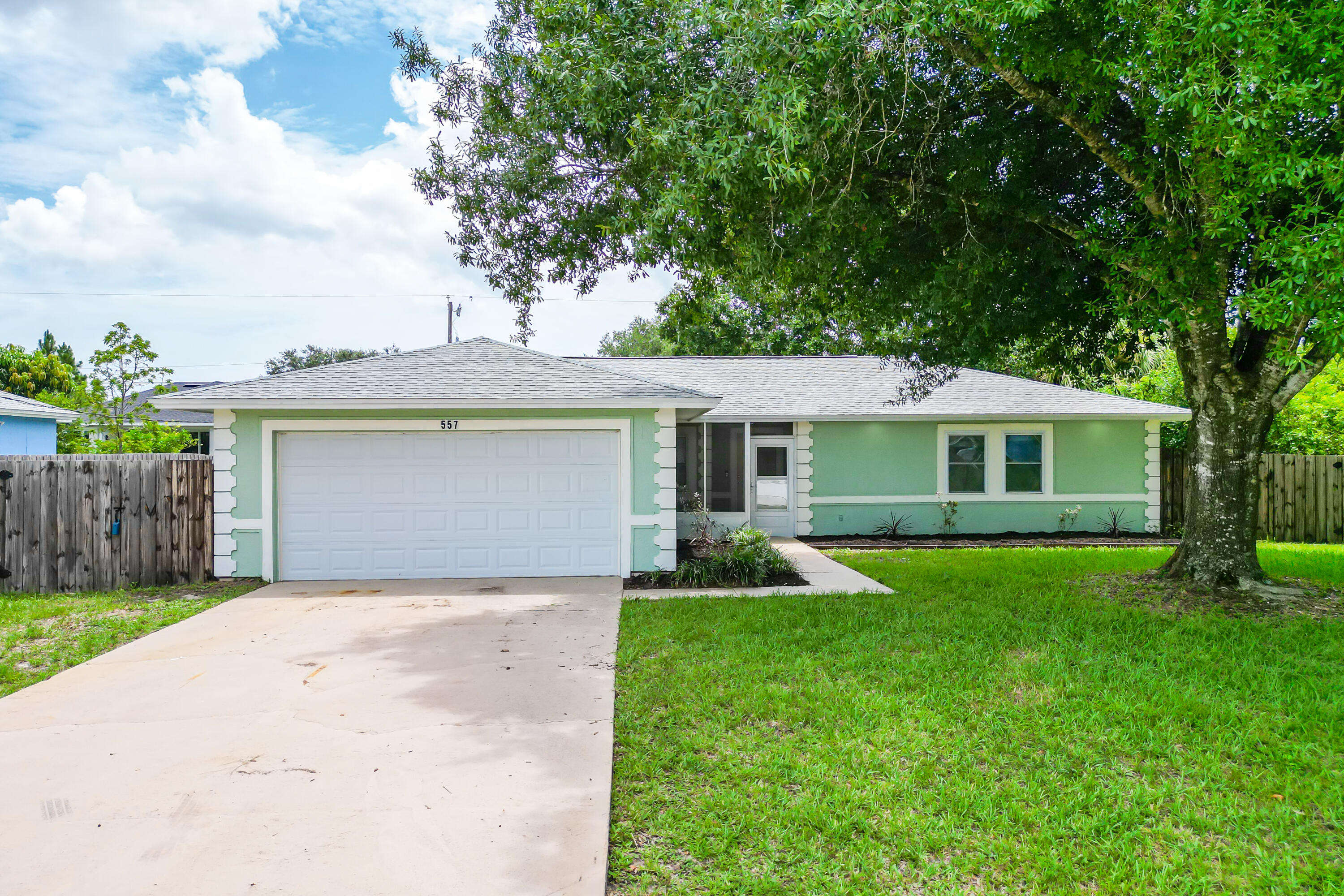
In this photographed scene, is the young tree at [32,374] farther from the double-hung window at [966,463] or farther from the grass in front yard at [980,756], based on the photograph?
the grass in front yard at [980,756]

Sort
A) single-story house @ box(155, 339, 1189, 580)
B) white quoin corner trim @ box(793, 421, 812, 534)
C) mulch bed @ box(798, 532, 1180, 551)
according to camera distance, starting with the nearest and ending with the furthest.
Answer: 1. single-story house @ box(155, 339, 1189, 580)
2. mulch bed @ box(798, 532, 1180, 551)
3. white quoin corner trim @ box(793, 421, 812, 534)

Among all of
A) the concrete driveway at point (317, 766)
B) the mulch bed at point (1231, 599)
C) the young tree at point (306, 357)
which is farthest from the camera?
the young tree at point (306, 357)

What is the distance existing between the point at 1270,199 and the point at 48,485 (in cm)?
1439

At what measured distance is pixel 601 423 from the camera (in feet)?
33.5

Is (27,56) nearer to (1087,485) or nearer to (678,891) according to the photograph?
(678,891)

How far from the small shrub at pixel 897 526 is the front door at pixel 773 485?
1.84 meters

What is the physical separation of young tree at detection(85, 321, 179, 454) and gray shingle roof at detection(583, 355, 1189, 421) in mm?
11269

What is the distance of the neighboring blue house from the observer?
50.4ft

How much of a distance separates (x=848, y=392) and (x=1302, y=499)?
9.31 meters

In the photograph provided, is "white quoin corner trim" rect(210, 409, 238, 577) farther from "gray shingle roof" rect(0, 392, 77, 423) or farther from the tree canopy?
"gray shingle roof" rect(0, 392, 77, 423)

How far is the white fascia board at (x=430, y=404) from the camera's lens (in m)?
9.52

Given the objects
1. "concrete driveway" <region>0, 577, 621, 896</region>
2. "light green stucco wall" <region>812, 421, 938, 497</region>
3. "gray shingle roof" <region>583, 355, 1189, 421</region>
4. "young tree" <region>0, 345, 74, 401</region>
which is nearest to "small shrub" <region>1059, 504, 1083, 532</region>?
"gray shingle roof" <region>583, 355, 1189, 421</region>

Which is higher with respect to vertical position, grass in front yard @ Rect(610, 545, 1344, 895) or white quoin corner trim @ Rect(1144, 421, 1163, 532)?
white quoin corner trim @ Rect(1144, 421, 1163, 532)

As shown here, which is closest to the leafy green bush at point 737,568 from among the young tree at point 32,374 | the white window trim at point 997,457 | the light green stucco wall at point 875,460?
the light green stucco wall at point 875,460
